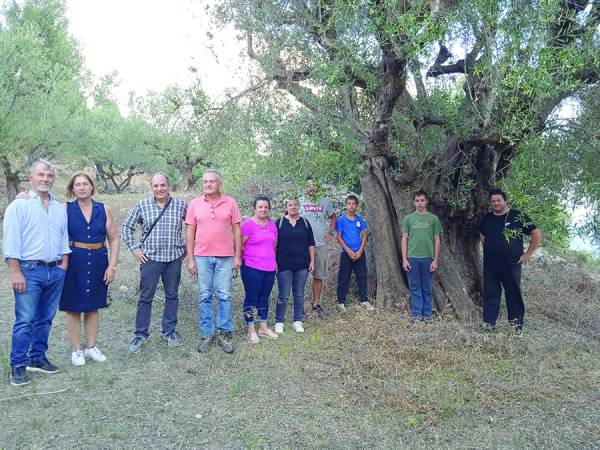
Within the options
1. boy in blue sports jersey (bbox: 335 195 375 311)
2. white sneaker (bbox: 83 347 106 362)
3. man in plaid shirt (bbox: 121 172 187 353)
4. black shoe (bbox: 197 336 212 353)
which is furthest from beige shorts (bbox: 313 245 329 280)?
white sneaker (bbox: 83 347 106 362)

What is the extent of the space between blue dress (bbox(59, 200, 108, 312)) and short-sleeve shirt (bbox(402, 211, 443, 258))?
396 cm

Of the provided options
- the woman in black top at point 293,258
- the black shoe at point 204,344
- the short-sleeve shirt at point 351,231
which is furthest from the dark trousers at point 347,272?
the black shoe at point 204,344

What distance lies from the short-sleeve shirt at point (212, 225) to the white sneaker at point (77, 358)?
1.63 m

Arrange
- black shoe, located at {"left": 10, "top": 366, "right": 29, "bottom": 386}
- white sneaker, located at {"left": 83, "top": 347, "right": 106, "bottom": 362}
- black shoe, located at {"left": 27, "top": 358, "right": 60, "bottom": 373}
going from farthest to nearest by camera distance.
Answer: white sneaker, located at {"left": 83, "top": 347, "right": 106, "bottom": 362}
black shoe, located at {"left": 27, "top": 358, "right": 60, "bottom": 373}
black shoe, located at {"left": 10, "top": 366, "right": 29, "bottom": 386}

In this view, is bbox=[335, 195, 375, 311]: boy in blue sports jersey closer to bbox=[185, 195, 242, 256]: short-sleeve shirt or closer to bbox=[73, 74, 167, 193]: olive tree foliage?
bbox=[185, 195, 242, 256]: short-sleeve shirt

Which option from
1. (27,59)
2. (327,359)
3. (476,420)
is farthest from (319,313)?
(27,59)

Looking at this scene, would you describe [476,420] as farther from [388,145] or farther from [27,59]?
[27,59]

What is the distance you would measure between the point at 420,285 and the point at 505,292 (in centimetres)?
108

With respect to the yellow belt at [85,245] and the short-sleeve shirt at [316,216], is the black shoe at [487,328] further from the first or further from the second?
the yellow belt at [85,245]

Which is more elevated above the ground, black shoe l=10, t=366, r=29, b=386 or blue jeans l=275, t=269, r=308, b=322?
blue jeans l=275, t=269, r=308, b=322

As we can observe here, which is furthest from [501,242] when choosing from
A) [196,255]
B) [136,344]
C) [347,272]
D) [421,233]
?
[136,344]

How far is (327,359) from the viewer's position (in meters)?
5.50

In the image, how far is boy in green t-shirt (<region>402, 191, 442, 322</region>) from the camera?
6.67 m

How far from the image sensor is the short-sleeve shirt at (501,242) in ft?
19.9
